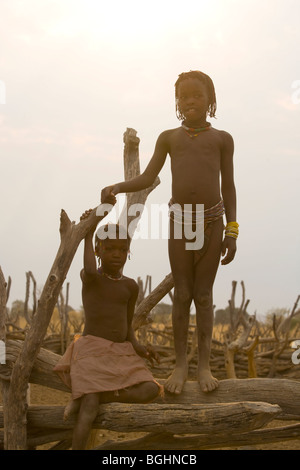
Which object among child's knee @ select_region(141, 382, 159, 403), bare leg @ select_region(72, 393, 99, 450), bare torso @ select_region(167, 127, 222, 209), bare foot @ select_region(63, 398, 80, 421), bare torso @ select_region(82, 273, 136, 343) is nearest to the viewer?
bare leg @ select_region(72, 393, 99, 450)

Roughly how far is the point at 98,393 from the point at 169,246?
1071mm

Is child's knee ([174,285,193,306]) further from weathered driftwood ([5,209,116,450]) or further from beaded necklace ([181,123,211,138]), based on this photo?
beaded necklace ([181,123,211,138])

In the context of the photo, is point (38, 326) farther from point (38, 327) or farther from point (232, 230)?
point (232, 230)

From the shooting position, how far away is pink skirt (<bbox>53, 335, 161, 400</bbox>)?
11.0ft

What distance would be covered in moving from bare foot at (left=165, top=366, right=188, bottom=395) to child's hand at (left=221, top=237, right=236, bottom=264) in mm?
763

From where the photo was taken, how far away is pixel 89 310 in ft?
11.9

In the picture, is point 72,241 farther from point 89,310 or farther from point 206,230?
point 206,230

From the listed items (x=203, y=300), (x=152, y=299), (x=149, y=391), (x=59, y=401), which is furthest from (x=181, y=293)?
(x=59, y=401)

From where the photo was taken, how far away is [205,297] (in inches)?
142

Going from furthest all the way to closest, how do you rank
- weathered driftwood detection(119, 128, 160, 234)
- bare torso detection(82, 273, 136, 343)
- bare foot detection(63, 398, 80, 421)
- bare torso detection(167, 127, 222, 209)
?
weathered driftwood detection(119, 128, 160, 234)
bare torso detection(167, 127, 222, 209)
bare torso detection(82, 273, 136, 343)
bare foot detection(63, 398, 80, 421)

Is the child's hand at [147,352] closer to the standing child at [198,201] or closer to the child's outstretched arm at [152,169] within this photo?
the standing child at [198,201]

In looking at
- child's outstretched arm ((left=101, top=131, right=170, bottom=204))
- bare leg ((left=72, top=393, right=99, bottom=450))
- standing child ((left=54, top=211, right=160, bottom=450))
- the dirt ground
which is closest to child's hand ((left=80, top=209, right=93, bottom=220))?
standing child ((left=54, top=211, right=160, bottom=450))

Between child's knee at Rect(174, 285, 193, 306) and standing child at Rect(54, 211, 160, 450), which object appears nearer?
standing child at Rect(54, 211, 160, 450)
